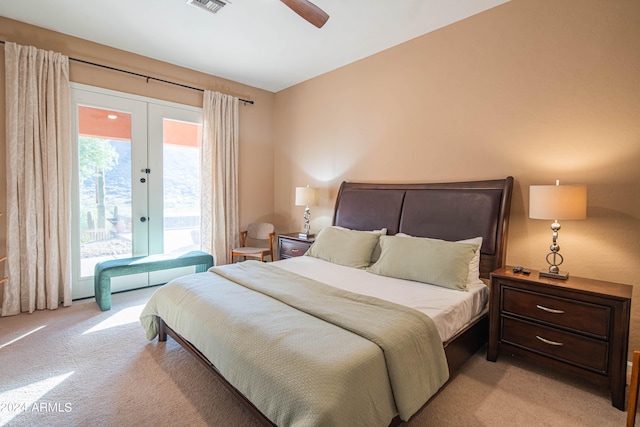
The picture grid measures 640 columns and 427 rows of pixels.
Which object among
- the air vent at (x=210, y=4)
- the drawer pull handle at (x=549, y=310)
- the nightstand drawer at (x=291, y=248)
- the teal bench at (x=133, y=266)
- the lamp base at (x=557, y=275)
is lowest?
the teal bench at (x=133, y=266)

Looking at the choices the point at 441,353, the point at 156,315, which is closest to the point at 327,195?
the point at 156,315

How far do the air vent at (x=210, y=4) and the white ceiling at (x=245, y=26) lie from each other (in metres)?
0.06

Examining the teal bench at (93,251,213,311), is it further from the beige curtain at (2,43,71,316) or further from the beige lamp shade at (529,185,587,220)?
the beige lamp shade at (529,185,587,220)

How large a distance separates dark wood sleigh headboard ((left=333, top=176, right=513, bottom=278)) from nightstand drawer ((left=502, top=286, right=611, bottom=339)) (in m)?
0.41

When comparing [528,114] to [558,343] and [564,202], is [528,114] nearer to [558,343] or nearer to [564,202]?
[564,202]

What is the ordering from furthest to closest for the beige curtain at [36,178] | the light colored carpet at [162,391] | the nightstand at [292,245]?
the nightstand at [292,245] → the beige curtain at [36,178] → the light colored carpet at [162,391]

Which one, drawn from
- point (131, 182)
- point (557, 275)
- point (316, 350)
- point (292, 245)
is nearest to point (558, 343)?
point (557, 275)

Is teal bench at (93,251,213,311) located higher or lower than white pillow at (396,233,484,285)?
lower

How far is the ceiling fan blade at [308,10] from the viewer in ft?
6.71

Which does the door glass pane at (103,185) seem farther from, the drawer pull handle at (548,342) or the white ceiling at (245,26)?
the drawer pull handle at (548,342)

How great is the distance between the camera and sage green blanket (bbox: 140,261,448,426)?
1.27 m

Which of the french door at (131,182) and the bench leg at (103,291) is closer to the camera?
the bench leg at (103,291)

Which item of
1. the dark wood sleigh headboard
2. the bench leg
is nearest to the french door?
the bench leg

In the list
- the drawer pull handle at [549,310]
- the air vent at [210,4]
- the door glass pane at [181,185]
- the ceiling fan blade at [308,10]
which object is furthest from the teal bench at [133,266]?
the drawer pull handle at [549,310]
